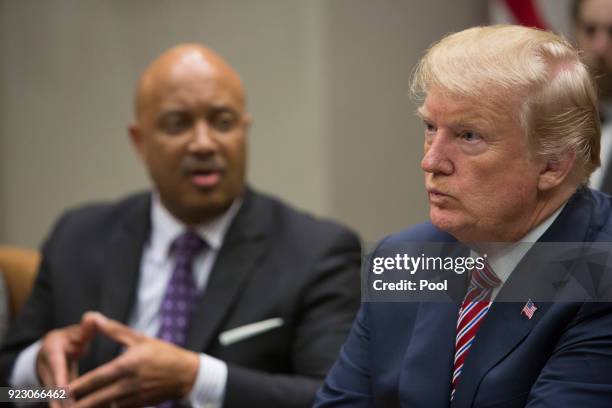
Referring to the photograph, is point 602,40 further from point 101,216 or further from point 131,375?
point 131,375

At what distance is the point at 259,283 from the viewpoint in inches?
98.7

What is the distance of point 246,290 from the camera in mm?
2498

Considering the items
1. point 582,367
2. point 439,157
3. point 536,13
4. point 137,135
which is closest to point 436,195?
point 439,157

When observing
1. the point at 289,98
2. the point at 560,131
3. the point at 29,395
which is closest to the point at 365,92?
the point at 289,98

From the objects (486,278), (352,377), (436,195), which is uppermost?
(436,195)

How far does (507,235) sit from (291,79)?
2507 mm

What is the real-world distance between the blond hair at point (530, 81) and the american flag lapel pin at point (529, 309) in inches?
9.5

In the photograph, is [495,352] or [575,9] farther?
[575,9]

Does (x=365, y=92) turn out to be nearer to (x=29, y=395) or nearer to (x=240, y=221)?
(x=240, y=221)

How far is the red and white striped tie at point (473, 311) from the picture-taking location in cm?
159

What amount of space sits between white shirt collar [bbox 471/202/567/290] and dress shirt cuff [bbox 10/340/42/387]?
4.65 ft

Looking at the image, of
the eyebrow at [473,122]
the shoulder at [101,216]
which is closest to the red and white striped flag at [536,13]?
the shoulder at [101,216]

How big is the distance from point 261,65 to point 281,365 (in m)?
1.91

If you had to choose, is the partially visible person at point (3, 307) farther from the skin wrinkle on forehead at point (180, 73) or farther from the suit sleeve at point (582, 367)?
the suit sleeve at point (582, 367)
